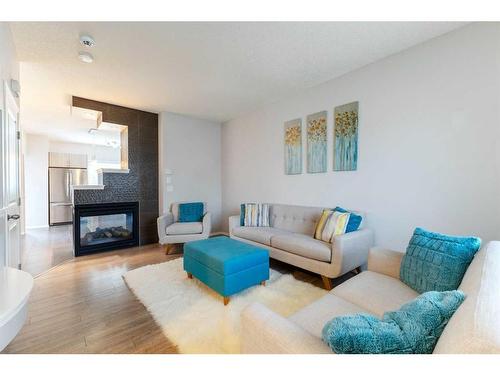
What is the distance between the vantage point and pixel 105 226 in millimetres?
3832

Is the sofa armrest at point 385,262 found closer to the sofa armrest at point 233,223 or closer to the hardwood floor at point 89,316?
the hardwood floor at point 89,316

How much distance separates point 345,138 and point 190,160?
3.03 m

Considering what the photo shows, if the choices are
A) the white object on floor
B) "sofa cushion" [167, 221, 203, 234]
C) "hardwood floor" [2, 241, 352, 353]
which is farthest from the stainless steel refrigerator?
the white object on floor

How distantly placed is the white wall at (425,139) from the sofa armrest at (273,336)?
209 cm

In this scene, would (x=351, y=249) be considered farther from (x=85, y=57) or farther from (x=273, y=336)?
(x=85, y=57)

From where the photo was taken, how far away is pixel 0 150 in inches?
60.6

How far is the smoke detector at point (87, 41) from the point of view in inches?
75.7

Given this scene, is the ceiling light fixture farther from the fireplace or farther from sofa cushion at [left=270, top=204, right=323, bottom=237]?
sofa cushion at [left=270, top=204, right=323, bottom=237]

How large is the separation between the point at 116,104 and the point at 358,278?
4.35m

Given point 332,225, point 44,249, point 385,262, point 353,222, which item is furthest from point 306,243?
point 44,249

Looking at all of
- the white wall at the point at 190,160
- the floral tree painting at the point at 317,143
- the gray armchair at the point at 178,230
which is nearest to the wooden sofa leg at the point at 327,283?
the floral tree painting at the point at 317,143

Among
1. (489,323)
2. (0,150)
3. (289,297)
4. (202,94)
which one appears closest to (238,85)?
(202,94)

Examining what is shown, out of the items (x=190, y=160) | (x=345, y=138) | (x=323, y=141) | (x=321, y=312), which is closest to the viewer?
(x=321, y=312)

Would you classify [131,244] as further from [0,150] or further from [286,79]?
[286,79]
